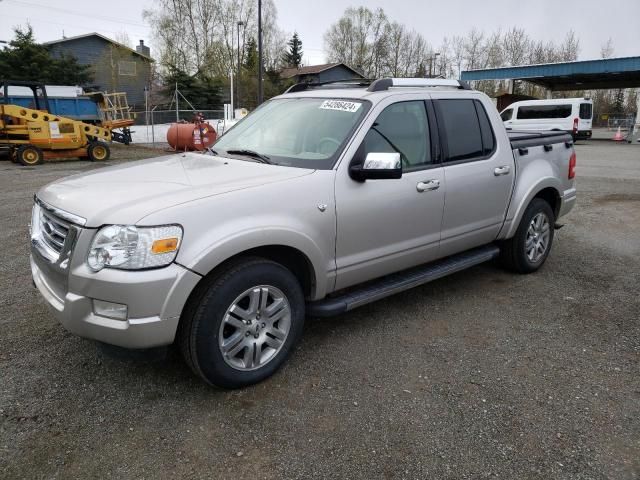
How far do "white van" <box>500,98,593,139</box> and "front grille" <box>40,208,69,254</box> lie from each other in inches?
1070

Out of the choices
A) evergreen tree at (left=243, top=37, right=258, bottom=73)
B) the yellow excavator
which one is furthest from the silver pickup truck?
evergreen tree at (left=243, top=37, right=258, bottom=73)

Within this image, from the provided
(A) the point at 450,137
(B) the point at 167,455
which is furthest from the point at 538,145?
(B) the point at 167,455

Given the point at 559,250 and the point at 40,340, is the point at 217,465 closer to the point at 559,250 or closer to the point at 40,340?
the point at 40,340

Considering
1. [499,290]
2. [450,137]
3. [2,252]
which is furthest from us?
[2,252]

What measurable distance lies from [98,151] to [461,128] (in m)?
14.9

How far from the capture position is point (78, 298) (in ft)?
8.63

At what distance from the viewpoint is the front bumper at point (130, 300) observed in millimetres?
2537

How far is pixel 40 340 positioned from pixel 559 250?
219 inches

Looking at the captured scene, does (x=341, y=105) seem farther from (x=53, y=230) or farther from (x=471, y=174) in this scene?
(x=53, y=230)

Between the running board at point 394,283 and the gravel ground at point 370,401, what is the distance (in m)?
0.36

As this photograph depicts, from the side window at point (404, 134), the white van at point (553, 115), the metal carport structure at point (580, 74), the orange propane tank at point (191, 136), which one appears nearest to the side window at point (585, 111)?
the white van at point (553, 115)

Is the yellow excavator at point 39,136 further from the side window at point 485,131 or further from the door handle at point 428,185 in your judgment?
the door handle at point 428,185

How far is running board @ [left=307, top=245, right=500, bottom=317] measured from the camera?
3398 millimetres

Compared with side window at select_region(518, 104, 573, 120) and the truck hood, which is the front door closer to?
the truck hood
